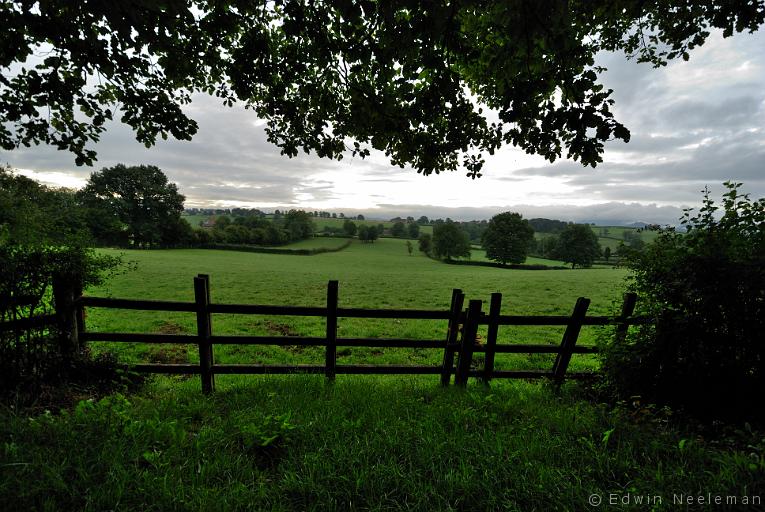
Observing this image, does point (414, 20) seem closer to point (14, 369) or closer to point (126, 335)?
point (126, 335)

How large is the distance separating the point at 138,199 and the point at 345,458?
75071mm

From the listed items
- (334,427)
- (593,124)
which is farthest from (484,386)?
(593,124)

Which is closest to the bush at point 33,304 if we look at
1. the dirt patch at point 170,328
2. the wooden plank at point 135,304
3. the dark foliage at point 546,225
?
the wooden plank at point 135,304

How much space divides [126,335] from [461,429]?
5321mm

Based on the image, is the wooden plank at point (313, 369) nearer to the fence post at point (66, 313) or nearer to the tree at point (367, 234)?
the fence post at point (66, 313)

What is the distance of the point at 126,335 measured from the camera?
15.7ft

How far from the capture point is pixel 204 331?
15.9 feet

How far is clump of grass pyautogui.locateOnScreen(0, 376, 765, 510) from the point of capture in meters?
2.51

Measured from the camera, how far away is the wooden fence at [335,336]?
4.76m

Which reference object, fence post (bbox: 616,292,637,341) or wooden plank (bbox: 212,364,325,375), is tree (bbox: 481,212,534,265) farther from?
wooden plank (bbox: 212,364,325,375)

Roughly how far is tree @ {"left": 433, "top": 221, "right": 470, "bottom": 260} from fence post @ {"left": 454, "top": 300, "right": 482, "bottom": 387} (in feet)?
188

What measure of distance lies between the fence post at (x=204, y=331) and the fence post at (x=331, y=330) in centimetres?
190

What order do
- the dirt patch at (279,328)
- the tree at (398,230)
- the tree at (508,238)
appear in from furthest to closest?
the tree at (398,230) → the tree at (508,238) → the dirt patch at (279,328)

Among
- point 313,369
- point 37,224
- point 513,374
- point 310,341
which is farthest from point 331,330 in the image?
point 37,224
